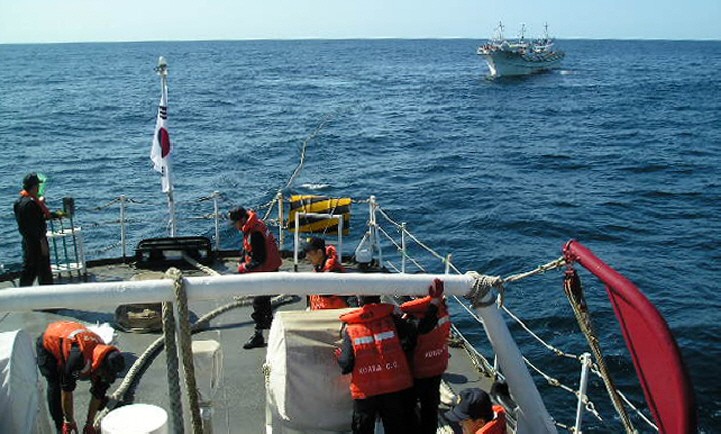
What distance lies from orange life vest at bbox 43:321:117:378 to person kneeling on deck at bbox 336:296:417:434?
6.23 feet

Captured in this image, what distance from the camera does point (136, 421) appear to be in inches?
144

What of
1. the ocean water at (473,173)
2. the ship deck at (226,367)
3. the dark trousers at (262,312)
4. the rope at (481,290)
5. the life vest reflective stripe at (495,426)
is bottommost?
the ocean water at (473,173)

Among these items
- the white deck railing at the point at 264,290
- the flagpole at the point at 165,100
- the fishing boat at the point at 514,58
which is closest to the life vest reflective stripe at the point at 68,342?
the white deck railing at the point at 264,290

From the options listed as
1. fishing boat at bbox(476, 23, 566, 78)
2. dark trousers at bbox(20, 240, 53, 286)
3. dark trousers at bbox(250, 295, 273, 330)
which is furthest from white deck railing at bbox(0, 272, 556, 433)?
fishing boat at bbox(476, 23, 566, 78)

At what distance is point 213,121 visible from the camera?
177ft

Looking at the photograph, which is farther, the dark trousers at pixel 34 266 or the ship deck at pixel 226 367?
the dark trousers at pixel 34 266

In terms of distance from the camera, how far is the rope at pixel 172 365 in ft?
12.6

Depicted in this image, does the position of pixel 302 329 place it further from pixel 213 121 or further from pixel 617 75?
pixel 617 75

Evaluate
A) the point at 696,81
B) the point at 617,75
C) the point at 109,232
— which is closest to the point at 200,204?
the point at 109,232

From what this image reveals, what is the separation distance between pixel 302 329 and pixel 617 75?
106838 millimetres

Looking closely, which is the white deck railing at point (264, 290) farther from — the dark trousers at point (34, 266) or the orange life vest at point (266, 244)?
the dark trousers at point (34, 266)

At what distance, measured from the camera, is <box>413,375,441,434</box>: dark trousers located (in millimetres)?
4961

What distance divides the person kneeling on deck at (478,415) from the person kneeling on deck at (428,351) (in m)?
0.59

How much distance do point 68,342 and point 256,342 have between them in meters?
2.84
